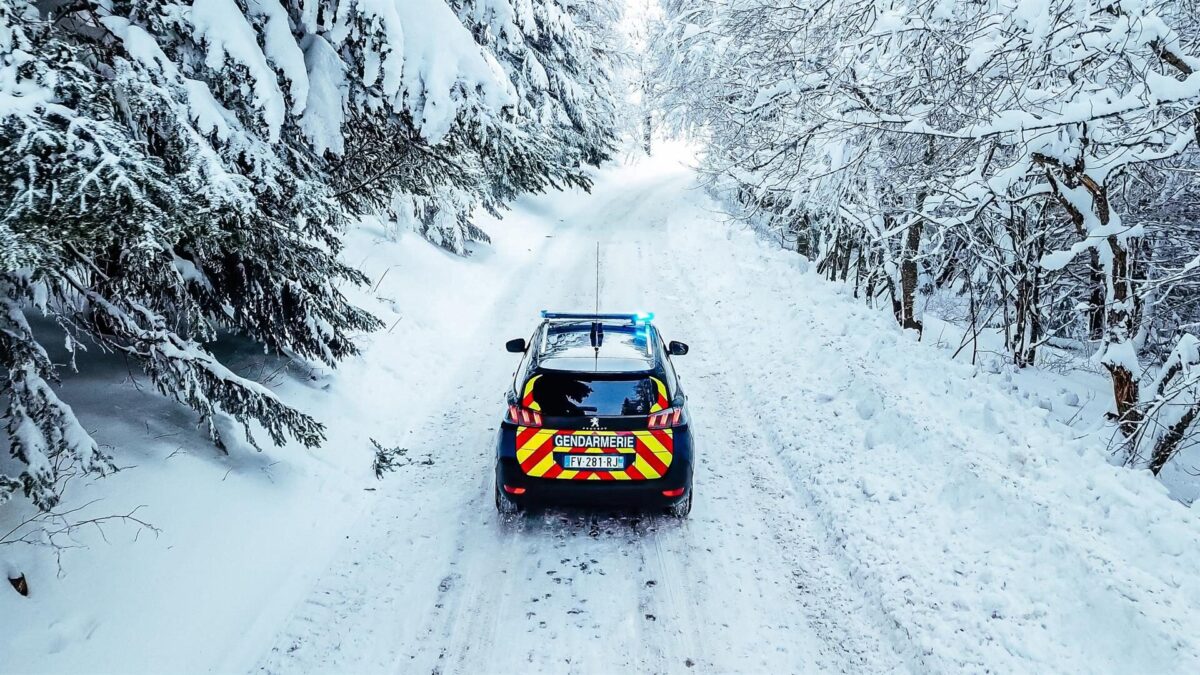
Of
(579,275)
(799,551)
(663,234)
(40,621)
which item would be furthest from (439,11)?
(663,234)

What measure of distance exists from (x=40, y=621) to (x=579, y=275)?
14.0 meters

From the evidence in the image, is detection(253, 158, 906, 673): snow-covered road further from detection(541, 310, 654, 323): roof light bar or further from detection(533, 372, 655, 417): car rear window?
detection(541, 310, 654, 323): roof light bar

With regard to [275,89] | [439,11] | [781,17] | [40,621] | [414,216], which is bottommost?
[40,621]

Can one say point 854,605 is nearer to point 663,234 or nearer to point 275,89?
point 275,89

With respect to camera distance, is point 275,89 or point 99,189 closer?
point 99,189

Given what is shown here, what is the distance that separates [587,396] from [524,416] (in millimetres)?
574

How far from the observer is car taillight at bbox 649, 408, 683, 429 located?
5.74 m

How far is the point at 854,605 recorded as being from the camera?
502 centimetres

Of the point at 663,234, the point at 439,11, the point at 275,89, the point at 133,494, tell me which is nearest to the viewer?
the point at 275,89

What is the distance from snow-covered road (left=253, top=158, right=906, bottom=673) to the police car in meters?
0.48

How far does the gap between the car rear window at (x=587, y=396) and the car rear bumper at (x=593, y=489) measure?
58cm

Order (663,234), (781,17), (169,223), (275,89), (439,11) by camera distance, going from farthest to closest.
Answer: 1. (663,234)
2. (781,17)
3. (439,11)
4. (275,89)
5. (169,223)

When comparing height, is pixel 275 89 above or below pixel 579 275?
above

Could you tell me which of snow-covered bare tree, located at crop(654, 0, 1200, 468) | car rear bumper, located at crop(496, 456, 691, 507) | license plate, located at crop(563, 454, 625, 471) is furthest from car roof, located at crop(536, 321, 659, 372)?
snow-covered bare tree, located at crop(654, 0, 1200, 468)
